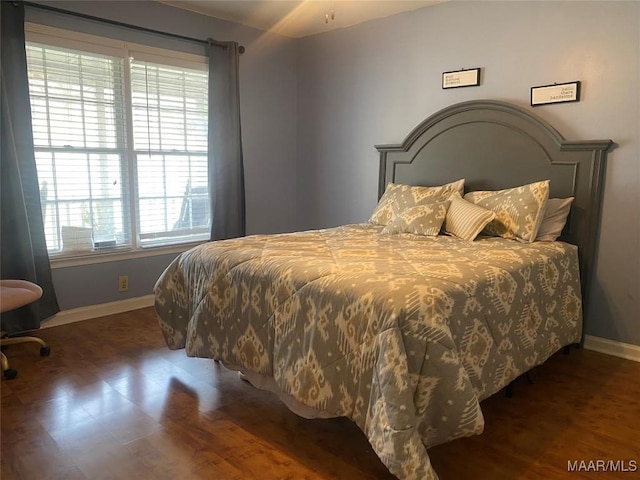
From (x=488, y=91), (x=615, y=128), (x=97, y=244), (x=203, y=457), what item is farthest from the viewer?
(x=97, y=244)

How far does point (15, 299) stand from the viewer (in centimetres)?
259

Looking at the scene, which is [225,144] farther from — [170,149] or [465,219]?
[465,219]

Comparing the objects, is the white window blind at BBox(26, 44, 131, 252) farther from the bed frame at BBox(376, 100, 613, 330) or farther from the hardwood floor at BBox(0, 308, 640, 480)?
the bed frame at BBox(376, 100, 613, 330)

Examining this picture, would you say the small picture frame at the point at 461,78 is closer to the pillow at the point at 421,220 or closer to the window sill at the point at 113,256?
the pillow at the point at 421,220

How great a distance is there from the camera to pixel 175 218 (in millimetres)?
4047

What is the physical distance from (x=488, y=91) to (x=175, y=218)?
262 centimetres

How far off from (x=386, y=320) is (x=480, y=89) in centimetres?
238

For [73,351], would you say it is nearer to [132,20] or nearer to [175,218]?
[175,218]

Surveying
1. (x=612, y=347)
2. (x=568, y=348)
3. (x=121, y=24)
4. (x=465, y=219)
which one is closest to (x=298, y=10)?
(x=121, y=24)

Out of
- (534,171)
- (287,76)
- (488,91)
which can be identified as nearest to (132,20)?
(287,76)

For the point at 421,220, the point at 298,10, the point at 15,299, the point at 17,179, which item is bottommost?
the point at 15,299

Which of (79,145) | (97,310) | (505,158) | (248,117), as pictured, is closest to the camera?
(505,158)

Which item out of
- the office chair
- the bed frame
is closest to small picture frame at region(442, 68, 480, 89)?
the bed frame

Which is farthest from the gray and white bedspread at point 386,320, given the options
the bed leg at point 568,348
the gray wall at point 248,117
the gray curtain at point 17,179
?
the gray wall at point 248,117
